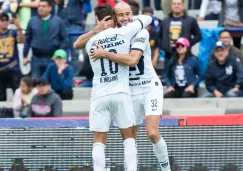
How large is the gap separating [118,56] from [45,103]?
14.8ft

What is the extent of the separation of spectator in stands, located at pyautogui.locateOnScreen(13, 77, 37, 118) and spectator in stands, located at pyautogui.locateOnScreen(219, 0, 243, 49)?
3894 millimetres

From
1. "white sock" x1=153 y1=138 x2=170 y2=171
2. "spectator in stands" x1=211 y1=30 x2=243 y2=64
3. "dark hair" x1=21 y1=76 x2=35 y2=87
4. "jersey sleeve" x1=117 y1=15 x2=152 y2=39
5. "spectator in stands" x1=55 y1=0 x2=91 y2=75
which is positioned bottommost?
"white sock" x1=153 y1=138 x2=170 y2=171

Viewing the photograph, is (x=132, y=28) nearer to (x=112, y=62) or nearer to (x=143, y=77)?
(x=112, y=62)

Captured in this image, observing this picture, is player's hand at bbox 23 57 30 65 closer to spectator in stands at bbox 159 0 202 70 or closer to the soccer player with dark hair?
spectator in stands at bbox 159 0 202 70

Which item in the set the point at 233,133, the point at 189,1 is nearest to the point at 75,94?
the point at 189,1

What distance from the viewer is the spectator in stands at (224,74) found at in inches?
650

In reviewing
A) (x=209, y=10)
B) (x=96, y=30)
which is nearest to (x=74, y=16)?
(x=209, y=10)

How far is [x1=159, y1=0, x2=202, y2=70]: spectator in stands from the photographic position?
1712 centimetres

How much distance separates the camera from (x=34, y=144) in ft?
A: 44.4

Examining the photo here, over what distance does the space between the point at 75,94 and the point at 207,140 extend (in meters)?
4.73

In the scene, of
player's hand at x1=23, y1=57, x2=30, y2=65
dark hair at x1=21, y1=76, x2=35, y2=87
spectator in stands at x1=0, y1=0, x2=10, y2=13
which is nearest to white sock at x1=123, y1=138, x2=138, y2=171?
dark hair at x1=21, y1=76, x2=35, y2=87

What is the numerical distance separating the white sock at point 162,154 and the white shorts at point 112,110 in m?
0.46

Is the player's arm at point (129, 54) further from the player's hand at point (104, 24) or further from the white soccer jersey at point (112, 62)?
the player's hand at point (104, 24)

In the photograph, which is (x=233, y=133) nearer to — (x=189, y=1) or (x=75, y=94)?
(x=75, y=94)
